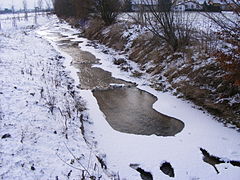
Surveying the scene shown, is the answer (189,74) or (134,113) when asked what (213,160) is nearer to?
(134,113)

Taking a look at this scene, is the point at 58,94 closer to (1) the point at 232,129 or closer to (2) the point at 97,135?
(2) the point at 97,135

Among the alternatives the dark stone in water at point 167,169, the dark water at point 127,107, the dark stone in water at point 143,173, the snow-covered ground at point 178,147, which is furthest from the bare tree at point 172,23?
the dark stone in water at point 143,173

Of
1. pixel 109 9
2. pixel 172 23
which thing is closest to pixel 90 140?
pixel 172 23

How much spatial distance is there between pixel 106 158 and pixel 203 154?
223 centimetres

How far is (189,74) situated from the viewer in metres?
9.04

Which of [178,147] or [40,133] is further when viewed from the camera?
[178,147]

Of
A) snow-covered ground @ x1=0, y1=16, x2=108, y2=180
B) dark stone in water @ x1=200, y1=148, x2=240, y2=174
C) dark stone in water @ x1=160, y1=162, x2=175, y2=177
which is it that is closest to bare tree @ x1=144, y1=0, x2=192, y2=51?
snow-covered ground @ x1=0, y1=16, x2=108, y2=180

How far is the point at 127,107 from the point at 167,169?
3.32 meters

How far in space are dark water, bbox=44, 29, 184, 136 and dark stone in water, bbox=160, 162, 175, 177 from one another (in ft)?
4.13

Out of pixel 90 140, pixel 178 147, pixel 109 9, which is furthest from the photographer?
pixel 109 9

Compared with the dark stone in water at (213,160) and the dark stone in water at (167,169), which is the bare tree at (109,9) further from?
the dark stone in water at (167,169)

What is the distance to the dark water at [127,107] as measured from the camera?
21.3ft

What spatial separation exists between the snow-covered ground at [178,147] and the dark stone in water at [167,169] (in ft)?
0.24

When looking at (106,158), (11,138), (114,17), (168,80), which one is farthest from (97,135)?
(114,17)
